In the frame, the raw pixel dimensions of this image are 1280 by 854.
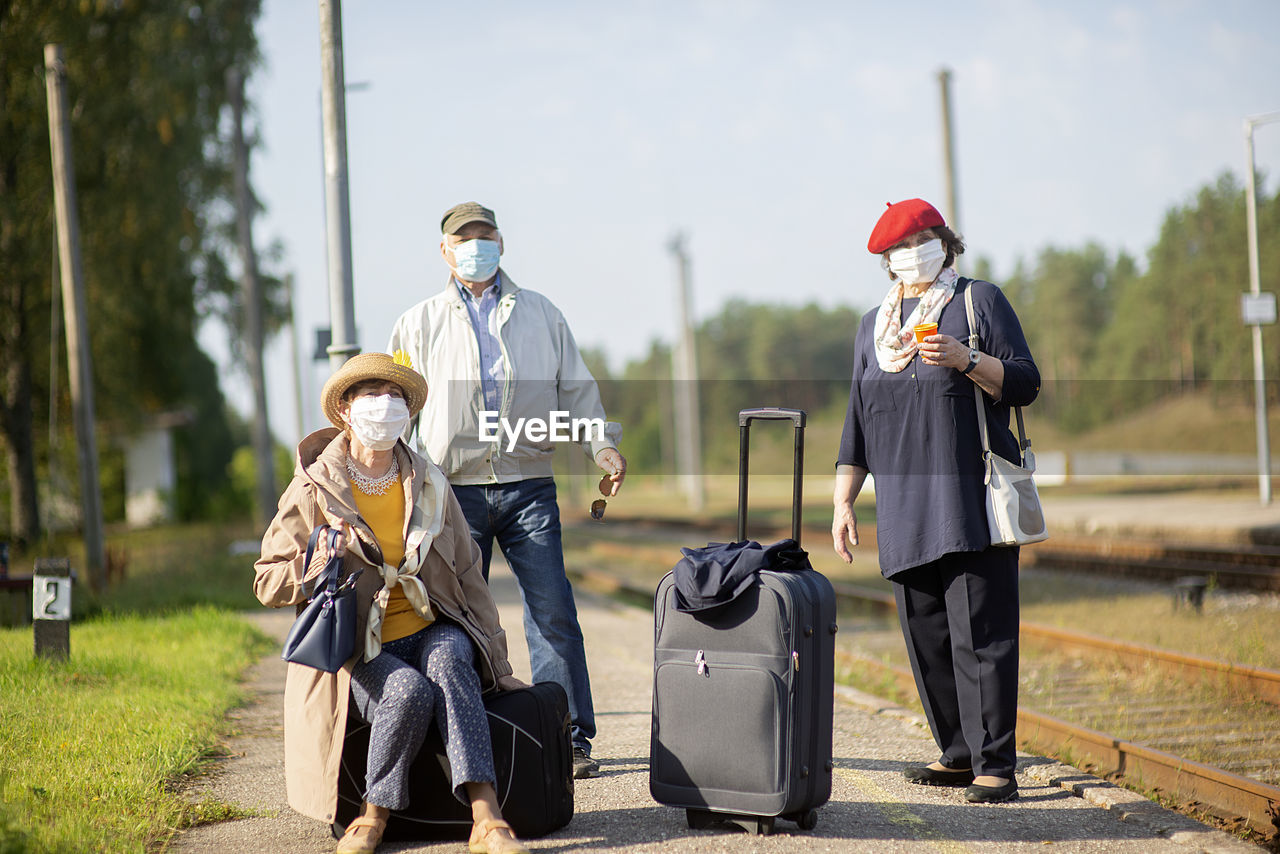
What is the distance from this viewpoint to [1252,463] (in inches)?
1401

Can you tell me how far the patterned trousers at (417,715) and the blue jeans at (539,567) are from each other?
937 mm

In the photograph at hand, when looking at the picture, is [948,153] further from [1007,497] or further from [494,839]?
[494,839]

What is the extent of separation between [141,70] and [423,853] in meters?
20.6

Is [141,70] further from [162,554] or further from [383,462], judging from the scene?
[383,462]

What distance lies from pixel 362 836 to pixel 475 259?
247 cm

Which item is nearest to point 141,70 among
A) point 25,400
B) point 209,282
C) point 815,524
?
point 209,282

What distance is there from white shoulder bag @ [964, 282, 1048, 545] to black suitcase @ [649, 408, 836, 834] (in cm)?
79

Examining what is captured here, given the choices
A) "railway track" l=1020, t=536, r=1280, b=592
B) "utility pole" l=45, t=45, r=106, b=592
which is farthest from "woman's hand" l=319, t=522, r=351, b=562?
"utility pole" l=45, t=45, r=106, b=592

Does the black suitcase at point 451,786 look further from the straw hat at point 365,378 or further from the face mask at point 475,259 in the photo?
the face mask at point 475,259

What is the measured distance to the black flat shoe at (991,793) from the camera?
458 cm

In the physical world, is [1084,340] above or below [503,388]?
above

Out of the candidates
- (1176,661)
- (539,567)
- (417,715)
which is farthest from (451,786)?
(1176,661)

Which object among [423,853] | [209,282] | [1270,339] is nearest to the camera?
[423,853]

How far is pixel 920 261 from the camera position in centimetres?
473
